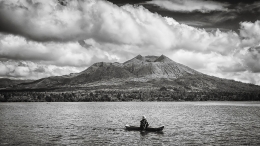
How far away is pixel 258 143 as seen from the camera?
45.8m

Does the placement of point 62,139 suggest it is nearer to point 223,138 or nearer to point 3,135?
point 3,135

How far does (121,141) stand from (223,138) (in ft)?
65.7

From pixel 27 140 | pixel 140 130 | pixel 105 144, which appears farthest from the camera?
pixel 140 130

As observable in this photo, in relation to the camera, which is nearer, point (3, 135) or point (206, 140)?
point (206, 140)

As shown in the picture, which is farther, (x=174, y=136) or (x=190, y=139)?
(x=174, y=136)

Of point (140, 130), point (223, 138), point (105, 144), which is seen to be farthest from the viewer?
point (140, 130)

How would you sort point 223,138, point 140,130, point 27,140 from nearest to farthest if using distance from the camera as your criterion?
point 27,140, point 223,138, point 140,130

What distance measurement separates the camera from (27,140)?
159 ft

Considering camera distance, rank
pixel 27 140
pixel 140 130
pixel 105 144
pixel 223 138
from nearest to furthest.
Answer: pixel 105 144
pixel 27 140
pixel 223 138
pixel 140 130

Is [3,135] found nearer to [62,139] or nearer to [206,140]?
[62,139]

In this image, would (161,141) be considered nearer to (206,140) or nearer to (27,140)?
(206,140)

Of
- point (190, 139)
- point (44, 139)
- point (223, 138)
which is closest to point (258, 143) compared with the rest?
point (223, 138)

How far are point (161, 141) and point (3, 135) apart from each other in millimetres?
31692

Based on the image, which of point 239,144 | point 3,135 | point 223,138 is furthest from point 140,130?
point 3,135
